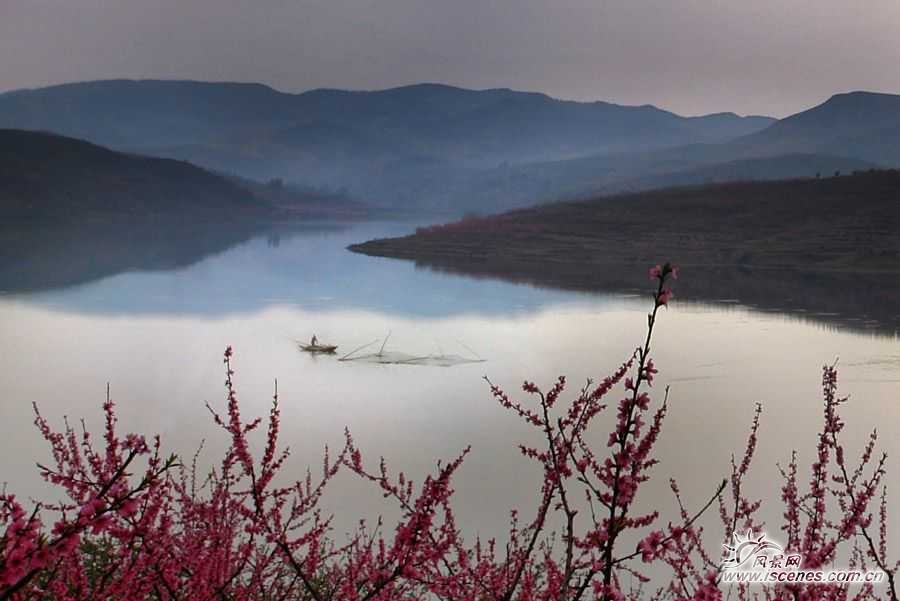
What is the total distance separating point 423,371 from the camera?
15.6 metres

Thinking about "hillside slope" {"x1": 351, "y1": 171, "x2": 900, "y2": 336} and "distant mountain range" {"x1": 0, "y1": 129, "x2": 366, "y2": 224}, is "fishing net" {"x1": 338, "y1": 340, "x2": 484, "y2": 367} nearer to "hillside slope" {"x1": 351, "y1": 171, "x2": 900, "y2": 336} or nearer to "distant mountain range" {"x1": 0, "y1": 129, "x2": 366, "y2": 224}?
"hillside slope" {"x1": 351, "y1": 171, "x2": 900, "y2": 336}

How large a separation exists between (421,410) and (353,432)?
152 cm

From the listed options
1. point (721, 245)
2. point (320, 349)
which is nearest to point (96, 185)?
point (721, 245)

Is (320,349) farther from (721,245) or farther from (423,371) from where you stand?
(721,245)

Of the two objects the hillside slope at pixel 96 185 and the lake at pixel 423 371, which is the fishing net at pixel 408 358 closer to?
the lake at pixel 423 371

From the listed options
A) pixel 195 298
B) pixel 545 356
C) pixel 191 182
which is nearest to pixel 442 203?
pixel 191 182

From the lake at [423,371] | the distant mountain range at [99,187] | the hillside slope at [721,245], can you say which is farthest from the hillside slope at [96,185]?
the lake at [423,371]

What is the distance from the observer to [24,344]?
1717cm

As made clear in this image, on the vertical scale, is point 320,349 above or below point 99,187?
below

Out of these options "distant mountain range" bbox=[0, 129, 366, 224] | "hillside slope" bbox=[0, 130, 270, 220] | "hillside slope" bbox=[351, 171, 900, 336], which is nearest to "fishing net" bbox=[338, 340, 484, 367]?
"hillside slope" bbox=[351, 171, 900, 336]

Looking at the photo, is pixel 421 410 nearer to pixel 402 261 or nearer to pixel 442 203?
pixel 402 261

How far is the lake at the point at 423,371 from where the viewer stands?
387 inches

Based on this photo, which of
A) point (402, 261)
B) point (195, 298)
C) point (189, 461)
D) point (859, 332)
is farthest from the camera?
point (402, 261)

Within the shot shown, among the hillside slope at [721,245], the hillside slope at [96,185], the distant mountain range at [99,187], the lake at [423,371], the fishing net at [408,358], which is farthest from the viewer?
the hillside slope at [96,185]
